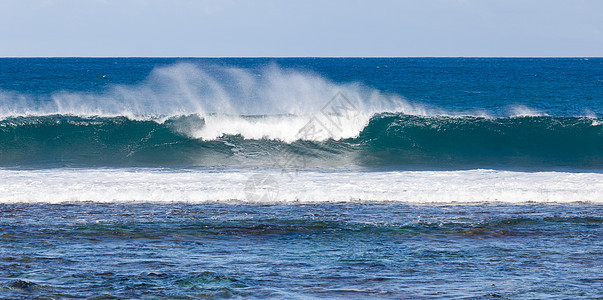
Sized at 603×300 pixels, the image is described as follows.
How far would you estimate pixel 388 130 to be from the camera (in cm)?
2189

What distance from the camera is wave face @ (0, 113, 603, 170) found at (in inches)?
741

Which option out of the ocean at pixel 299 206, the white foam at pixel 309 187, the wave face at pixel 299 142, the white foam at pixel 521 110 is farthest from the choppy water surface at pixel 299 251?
the white foam at pixel 521 110

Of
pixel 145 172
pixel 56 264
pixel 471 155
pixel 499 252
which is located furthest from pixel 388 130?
pixel 56 264

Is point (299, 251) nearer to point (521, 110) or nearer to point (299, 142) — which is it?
point (299, 142)

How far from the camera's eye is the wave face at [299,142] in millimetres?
18828

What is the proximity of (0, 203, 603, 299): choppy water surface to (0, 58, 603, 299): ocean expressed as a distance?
0.11ft

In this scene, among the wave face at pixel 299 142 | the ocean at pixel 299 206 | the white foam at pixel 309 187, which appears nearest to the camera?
the ocean at pixel 299 206

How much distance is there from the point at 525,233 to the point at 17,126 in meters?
18.2

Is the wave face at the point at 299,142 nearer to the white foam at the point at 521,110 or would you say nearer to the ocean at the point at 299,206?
the ocean at the point at 299,206

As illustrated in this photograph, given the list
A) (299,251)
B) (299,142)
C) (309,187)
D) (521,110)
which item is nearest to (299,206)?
(309,187)

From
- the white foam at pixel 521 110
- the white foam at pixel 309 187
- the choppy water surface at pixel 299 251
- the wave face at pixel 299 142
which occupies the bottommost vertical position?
the choppy water surface at pixel 299 251

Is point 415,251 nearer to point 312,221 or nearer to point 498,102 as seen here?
point 312,221

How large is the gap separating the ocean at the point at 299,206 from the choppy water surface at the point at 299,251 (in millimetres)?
33

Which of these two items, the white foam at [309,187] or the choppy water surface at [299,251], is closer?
the choppy water surface at [299,251]
